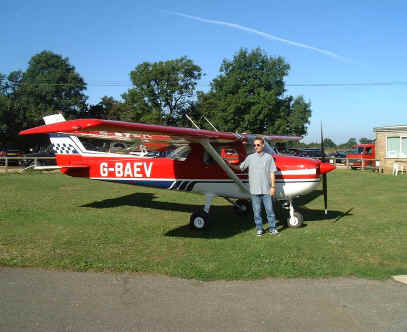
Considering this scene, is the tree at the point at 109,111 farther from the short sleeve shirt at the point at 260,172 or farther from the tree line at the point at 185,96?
the short sleeve shirt at the point at 260,172

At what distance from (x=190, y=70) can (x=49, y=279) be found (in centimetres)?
5296

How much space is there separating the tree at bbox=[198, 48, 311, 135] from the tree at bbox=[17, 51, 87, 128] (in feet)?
65.3

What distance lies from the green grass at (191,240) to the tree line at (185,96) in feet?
126

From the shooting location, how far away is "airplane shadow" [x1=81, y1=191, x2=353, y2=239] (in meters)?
7.49

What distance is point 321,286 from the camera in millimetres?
4527

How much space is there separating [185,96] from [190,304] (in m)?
52.5

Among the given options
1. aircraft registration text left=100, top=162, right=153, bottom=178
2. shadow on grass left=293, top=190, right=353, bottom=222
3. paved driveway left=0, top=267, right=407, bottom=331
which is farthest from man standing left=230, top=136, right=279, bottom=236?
aircraft registration text left=100, top=162, right=153, bottom=178

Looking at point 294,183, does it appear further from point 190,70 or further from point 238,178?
point 190,70

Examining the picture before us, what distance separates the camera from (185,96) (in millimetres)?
54969

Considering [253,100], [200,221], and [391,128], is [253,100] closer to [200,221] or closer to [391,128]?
[391,128]

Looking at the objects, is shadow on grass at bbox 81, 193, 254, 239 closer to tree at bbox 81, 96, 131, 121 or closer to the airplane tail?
the airplane tail

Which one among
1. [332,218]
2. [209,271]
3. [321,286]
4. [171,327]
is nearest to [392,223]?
[332,218]

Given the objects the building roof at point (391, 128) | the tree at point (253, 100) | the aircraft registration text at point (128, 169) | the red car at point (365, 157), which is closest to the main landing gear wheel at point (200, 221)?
the aircraft registration text at point (128, 169)

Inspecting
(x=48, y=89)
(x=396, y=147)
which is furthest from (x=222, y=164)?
(x=48, y=89)
